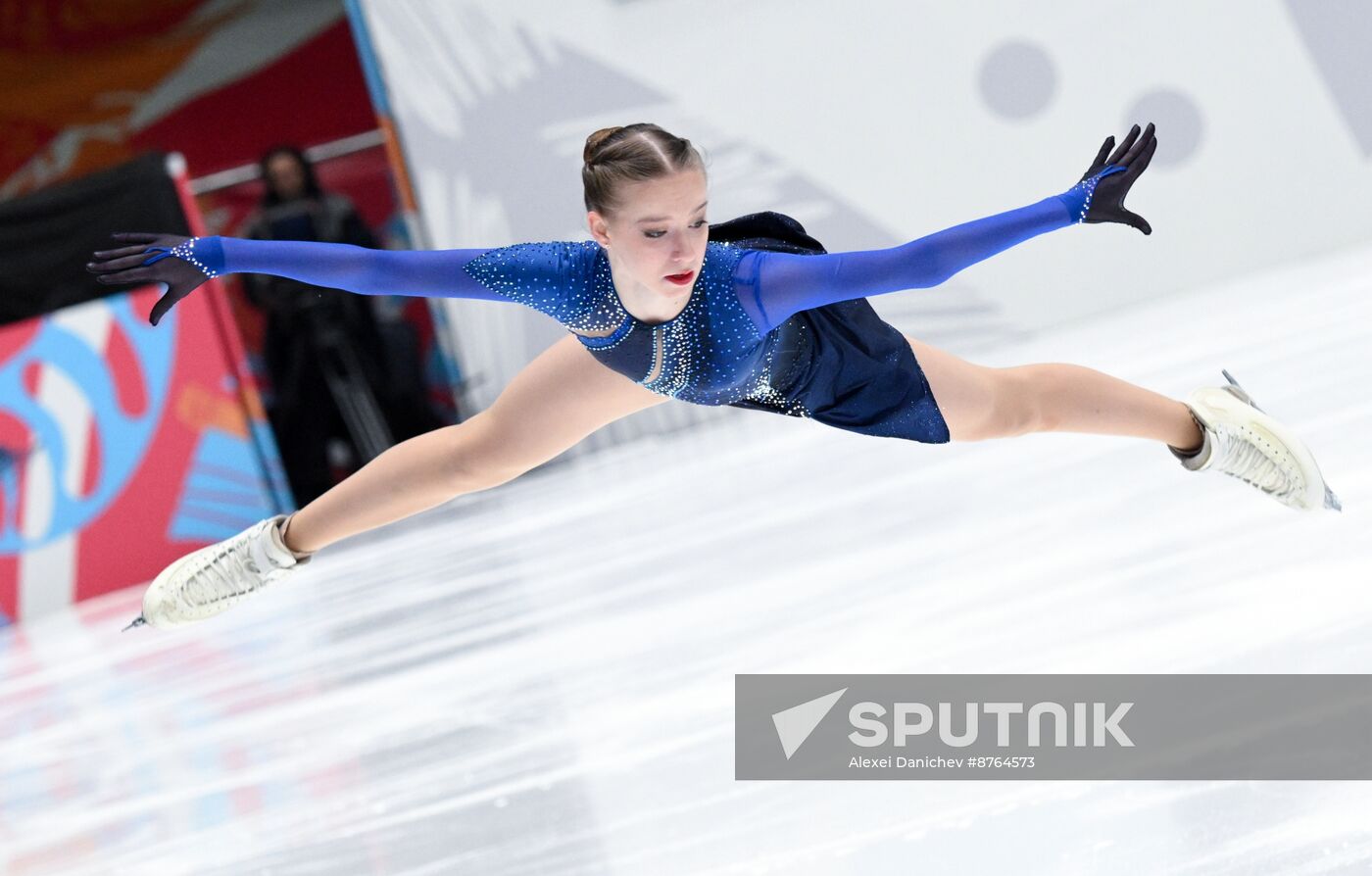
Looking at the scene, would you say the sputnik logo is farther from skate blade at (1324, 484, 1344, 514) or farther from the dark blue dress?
skate blade at (1324, 484, 1344, 514)

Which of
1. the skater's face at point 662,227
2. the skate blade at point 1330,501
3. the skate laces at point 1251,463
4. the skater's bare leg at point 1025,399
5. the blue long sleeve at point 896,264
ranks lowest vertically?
the skate blade at point 1330,501

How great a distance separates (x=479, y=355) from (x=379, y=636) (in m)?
3.06

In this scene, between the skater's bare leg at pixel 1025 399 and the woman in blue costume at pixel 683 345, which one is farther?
the skater's bare leg at pixel 1025 399

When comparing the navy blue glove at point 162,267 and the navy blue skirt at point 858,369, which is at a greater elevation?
the navy blue glove at point 162,267

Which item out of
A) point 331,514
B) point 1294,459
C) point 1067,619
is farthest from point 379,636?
point 1294,459

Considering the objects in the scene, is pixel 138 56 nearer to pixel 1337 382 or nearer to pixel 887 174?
pixel 887 174

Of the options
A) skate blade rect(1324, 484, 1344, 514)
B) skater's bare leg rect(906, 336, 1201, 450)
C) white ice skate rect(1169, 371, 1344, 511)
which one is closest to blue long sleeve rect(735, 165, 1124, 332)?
skater's bare leg rect(906, 336, 1201, 450)

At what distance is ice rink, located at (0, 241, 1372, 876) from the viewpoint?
5.31ft

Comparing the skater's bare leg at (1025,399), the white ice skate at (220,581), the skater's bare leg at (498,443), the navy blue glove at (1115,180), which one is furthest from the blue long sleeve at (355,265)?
the navy blue glove at (1115,180)

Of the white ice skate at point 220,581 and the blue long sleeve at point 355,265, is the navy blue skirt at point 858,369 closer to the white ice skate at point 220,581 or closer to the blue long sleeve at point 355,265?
the blue long sleeve at point 355,265

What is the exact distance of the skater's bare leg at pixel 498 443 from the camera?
2.22 metres

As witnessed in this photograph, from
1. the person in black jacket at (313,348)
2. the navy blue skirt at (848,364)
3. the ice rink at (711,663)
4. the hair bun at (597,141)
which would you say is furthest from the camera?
the person in black jacket at (313,348)

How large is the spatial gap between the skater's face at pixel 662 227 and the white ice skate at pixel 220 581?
986 mm

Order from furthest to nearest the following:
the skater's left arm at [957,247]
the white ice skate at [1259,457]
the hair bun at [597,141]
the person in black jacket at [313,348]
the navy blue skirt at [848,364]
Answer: the person in black jacket at [313,348]
the white ice skate at [1259,457]
the navy blue skirt at [848,364]
the hair bun at [597,141]
the skater's left arm at [957,247]
